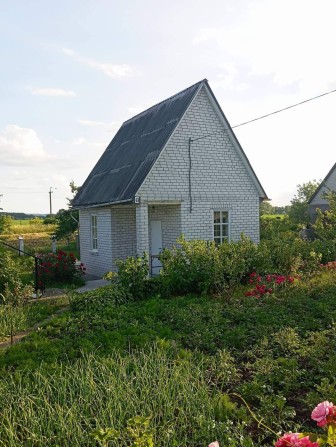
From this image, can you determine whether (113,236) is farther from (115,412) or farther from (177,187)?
(115,412)

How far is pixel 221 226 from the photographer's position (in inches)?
565

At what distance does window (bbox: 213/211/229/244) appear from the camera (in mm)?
14266

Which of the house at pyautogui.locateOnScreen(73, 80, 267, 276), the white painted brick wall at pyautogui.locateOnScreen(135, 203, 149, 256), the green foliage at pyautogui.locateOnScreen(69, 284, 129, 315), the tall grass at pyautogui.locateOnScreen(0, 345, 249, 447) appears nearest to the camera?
the tall grass at pyautogui.locateOnScreen(0, 345, 249, 447)

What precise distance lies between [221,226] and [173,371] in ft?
33.7

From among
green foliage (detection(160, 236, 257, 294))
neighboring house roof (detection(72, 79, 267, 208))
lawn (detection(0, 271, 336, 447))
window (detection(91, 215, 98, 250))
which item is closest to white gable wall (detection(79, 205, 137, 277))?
window (detection(91, 215, 98, 250))

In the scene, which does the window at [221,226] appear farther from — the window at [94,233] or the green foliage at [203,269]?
the window at [94,233]

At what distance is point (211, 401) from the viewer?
4.02m

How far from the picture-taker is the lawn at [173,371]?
3.56 m

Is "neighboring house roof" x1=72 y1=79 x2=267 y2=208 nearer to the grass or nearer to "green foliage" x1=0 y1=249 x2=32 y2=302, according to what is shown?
"green foliage" x1=0 y1=249 x2=32 y2=302

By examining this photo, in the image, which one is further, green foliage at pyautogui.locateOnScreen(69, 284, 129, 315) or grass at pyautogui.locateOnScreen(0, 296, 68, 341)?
green foliage at pyautogui.locateOnScreen(69, 284, 129, 315)

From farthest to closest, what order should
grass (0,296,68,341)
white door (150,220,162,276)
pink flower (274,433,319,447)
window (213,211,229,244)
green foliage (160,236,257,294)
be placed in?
white door (150,220,162,276) < window (213,211,229,244) < green foliage (160,236,257,294) < grass (0,296,68,341) < pink flower (274,433,319,447)

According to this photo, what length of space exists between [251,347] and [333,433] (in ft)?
12.4

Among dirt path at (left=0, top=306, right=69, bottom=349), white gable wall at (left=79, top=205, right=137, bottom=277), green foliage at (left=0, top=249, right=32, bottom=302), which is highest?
white gable wall at (left=79, top=205, right=137, bottom=277)

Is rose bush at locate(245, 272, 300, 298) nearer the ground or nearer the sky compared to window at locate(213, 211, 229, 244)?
nearer the ground
